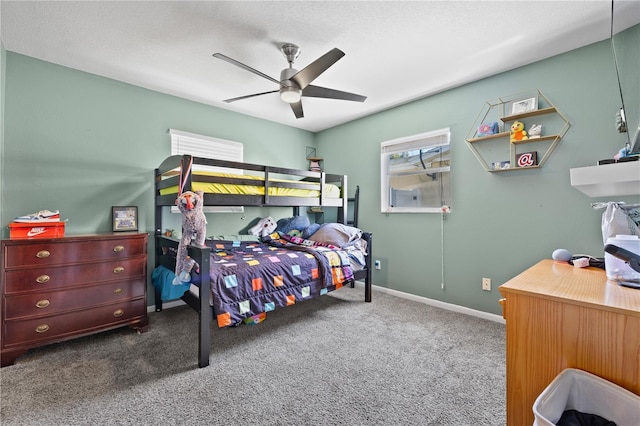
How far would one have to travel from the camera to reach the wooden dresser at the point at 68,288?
1.99m

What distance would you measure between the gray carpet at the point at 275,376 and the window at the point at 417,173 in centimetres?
137

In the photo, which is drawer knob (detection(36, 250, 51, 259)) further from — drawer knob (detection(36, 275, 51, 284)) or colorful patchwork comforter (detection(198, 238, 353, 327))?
colorful patchwork comforter (detection(198, 238, 353, 327))

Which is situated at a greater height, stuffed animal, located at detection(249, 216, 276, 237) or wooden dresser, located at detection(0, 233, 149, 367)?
stuffed animal, located at detection(249, 216, 276, 237)

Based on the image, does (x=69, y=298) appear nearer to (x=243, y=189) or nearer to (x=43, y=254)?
(x=43, y=254)

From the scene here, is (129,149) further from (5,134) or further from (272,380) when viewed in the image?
(272,380)

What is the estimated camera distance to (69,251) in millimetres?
2197

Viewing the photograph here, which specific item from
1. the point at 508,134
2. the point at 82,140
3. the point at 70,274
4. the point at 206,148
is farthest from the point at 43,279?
the point at 508,134

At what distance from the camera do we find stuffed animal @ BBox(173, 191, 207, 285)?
7.09ft

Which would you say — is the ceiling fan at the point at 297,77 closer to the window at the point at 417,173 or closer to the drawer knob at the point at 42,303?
the window at the point at 417,173

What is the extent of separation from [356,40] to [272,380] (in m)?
2.51

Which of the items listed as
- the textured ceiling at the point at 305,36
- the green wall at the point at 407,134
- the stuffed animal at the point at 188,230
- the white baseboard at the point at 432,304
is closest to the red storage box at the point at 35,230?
the green wall at the point at 407,134

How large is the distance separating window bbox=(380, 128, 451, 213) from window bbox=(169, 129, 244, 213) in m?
1.96

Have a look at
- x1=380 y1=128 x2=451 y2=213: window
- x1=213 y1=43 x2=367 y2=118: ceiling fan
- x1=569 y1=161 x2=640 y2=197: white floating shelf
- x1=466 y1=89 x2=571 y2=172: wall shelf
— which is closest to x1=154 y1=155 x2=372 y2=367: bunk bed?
x1=380 y1=128 x2=451 y2=213: window

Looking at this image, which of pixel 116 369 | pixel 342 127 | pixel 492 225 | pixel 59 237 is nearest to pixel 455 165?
pixel 492 225
